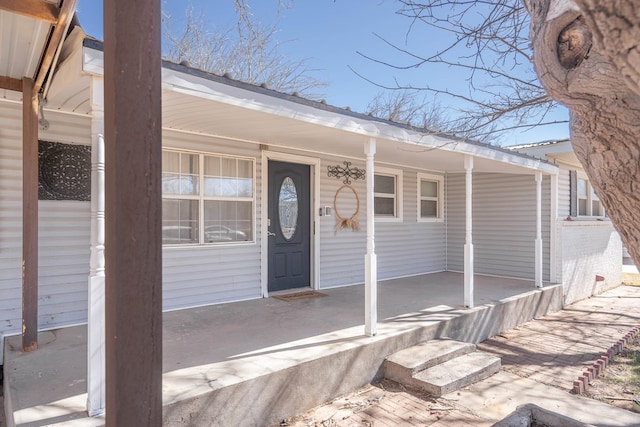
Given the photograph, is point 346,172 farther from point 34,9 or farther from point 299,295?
point 34,9

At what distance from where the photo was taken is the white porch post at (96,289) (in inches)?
100

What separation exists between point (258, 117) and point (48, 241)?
257cm

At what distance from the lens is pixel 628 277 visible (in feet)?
36.0

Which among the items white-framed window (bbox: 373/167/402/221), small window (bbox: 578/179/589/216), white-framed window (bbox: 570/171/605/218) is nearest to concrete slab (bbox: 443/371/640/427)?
white-framed window (bbox: 373/167/402/221)

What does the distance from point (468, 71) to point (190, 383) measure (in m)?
3.71

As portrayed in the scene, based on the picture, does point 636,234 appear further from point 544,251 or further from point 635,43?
point 544,251

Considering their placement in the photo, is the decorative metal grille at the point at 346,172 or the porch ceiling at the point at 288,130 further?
the decorative metal grille at the point at 346,172

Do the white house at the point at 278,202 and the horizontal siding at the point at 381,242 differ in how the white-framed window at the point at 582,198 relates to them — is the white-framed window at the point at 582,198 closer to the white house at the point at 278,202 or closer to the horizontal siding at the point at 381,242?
the white house at the point at 278,202

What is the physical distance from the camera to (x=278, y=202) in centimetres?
622

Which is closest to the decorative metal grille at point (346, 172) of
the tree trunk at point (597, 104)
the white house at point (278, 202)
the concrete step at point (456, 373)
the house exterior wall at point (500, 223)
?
the white house at point (278, 202)

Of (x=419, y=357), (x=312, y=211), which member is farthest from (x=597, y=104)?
(x=312, y=211)

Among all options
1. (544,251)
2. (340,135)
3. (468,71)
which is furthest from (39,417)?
(544,251)

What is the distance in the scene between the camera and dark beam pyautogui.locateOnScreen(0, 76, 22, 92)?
3612 mm

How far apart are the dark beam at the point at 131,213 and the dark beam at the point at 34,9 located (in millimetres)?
1843
